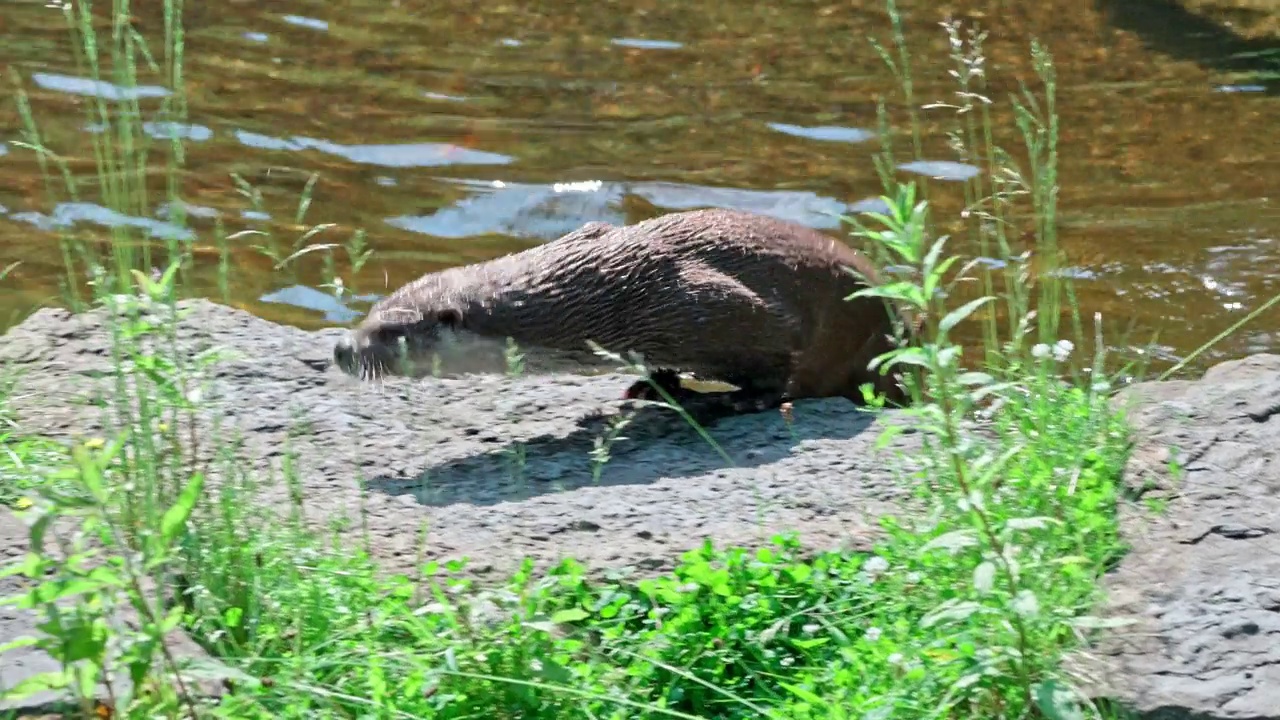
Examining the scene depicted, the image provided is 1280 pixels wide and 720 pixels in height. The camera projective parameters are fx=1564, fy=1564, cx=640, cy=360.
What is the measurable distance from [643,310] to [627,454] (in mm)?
438

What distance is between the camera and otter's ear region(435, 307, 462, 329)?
4.16 m

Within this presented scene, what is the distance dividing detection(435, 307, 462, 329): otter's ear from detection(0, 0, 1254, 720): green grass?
3.08ft

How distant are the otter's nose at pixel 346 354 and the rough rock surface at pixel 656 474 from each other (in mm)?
113

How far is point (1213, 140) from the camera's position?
764 cm

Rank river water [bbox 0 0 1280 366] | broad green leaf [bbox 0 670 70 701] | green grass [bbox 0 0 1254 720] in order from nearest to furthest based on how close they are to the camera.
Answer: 1. broad green leaf [bbox 0 670 70 701]
2. green grass [bbox 0 0 1254 720]
3. river water [bbox 0 0 1280 366]

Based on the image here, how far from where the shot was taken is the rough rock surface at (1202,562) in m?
2.55

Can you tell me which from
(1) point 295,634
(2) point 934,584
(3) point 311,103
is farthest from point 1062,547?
(3) point 311,103

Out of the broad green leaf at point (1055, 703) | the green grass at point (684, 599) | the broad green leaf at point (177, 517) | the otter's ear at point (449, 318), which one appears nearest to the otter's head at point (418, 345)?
the otter's ear at point (449, 318)

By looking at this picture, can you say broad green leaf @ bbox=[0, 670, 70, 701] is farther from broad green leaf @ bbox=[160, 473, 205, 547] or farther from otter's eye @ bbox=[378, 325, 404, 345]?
otter's eye @ bbox=[378, 325, 404, 345]

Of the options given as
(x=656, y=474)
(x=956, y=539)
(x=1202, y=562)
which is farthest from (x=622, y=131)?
(x=956, y=539)

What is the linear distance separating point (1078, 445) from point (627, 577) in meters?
0.94

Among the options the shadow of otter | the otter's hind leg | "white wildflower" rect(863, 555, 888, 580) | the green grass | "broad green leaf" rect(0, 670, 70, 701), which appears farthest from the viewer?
the otter's hind leg

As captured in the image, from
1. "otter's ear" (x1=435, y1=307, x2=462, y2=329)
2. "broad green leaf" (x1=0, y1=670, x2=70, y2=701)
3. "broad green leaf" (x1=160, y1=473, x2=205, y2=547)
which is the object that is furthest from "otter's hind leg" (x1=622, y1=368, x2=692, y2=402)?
"broad green leaf" (x1=0, y1=670, x2=70, y2=701)

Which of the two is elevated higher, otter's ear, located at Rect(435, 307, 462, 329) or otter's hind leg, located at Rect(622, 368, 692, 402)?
otter's ear, located at Rect(435, 307, 462, 329)
